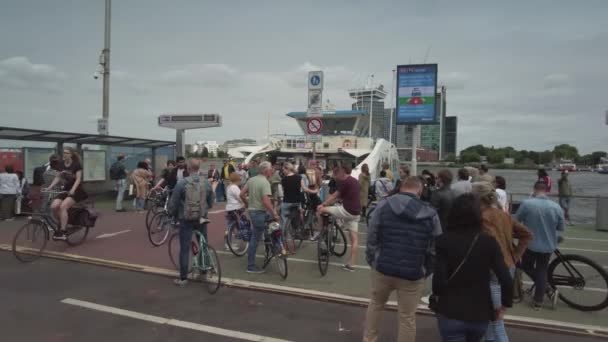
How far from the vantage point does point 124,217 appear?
36.7ft

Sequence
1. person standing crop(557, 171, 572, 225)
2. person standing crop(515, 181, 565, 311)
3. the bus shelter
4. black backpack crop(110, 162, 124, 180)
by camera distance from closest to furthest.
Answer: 1. person standing crop(515, 181, 565, 311)
2. the bus shelter
3. black backpack crop(110, 162, 124, 180)
4. person standing crop(557, 171, 572, 225)

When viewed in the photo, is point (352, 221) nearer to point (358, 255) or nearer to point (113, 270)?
point (358, 255)

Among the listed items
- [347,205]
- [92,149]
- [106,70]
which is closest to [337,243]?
[347,205]

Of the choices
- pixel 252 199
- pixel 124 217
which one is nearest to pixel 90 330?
pixel 252 199

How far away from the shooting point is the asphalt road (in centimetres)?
397

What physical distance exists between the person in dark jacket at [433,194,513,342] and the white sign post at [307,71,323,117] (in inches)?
257

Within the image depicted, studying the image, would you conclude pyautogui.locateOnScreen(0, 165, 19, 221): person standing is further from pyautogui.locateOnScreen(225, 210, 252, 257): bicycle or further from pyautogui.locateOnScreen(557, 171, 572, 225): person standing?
pyautogui.locateOnScreen(557, 171, 572, 225): person standing

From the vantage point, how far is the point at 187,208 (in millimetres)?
5293

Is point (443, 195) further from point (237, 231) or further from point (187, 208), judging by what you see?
point (237, 231)

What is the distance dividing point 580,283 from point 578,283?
21 millimetres

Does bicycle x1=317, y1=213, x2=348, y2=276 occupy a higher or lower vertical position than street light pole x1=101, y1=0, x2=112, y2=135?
lower

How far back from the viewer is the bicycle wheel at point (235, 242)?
725 centimetres

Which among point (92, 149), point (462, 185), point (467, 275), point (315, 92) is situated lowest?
point (467, 275)

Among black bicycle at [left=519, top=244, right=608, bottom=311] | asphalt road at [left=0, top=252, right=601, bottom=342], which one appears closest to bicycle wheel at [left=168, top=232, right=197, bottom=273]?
asphalt road at [left=0, top=252, right=601, bottom=342]
